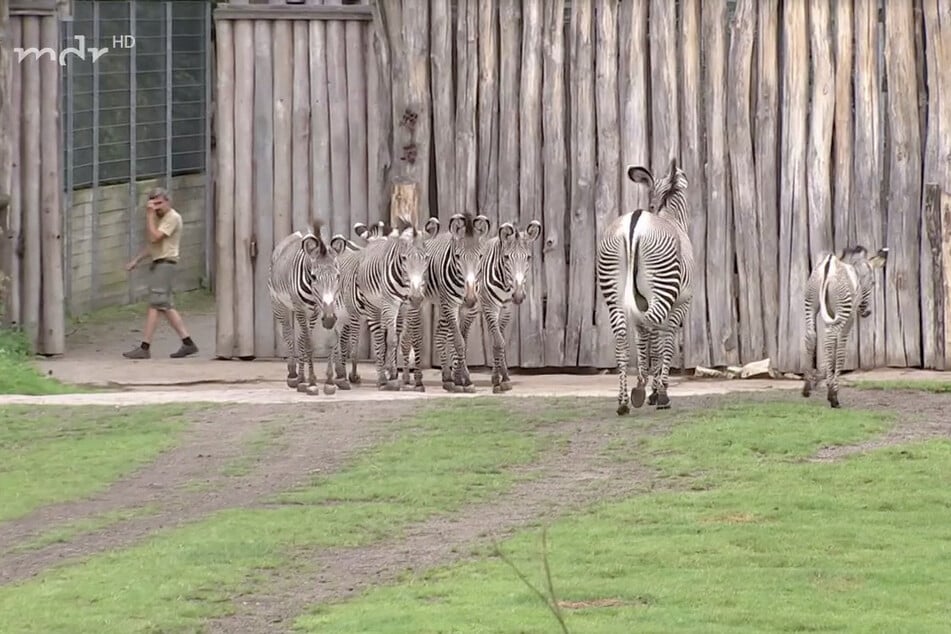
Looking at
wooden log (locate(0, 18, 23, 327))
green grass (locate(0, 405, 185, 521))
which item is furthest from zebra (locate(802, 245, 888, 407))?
wooden log (locate(0, 18, 23, 327))

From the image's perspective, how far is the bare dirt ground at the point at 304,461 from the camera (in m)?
10.2

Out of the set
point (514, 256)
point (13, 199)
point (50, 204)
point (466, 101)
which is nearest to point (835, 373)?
point (514, 256)

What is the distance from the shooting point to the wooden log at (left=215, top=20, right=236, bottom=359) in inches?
719

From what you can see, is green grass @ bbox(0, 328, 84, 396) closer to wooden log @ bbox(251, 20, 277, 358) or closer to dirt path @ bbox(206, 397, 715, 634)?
wooden log @ bbox(251, 20, 277, 358)

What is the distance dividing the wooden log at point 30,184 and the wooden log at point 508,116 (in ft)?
13.0

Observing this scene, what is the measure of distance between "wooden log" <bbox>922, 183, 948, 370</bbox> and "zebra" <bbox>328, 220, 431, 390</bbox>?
4.16 meters

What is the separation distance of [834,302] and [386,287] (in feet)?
11.5

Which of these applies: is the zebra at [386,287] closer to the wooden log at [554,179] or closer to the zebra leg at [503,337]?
the zebra leg at [503,337]

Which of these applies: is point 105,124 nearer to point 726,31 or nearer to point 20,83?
point 20,83

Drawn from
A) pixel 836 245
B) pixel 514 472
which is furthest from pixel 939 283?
pixel 514 472

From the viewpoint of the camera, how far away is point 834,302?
14531mm

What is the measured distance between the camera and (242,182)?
60.1 ft

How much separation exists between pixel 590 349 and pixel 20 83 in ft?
18.0

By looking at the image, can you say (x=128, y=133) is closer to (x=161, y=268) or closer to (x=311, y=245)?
(x=161, y=268)
